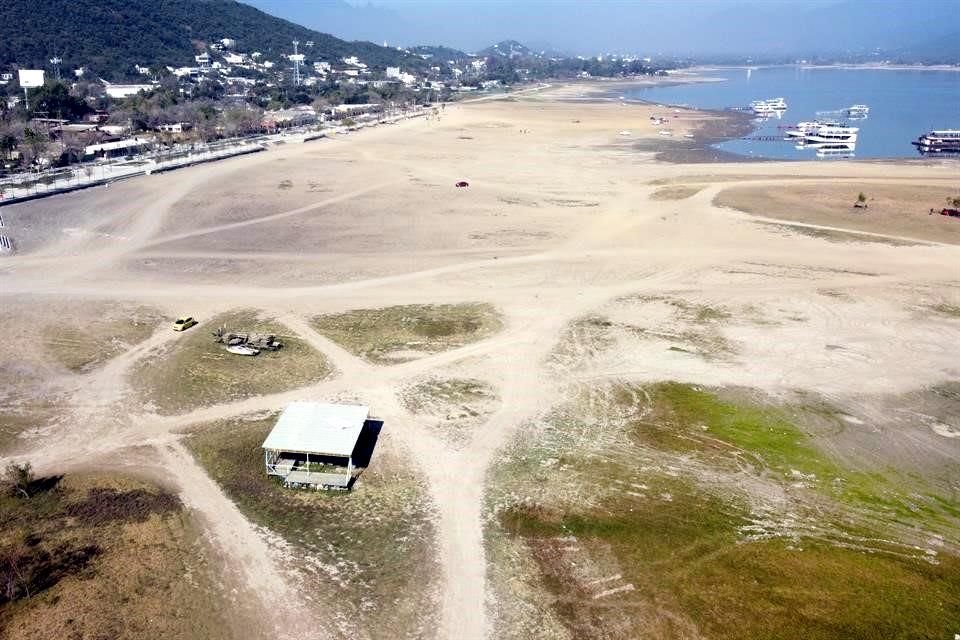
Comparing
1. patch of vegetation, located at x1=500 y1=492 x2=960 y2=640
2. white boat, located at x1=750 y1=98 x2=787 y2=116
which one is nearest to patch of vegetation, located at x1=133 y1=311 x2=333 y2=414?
patch of vegetation, located at x1=500 y1=492 x2=960 y2=640

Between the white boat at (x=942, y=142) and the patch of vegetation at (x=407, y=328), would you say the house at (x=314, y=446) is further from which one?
the white boat at (x=942, y=142)

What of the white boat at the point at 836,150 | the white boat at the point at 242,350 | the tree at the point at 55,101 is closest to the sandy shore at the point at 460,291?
the white boat at the point at 242,350

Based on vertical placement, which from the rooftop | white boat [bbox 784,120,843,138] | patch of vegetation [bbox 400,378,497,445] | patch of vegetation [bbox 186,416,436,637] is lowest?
patch of vegetation [bbox 186,416,436,637]

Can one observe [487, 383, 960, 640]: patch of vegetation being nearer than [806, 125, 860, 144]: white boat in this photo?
Yes

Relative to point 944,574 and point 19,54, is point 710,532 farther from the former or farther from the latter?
point 19,54

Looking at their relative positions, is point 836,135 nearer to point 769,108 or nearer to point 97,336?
point 769,108

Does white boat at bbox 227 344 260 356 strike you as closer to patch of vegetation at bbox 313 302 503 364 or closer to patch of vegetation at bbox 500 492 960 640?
patch of vegetation at bbox 313 302 503 364

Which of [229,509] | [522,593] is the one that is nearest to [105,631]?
[229,509]
